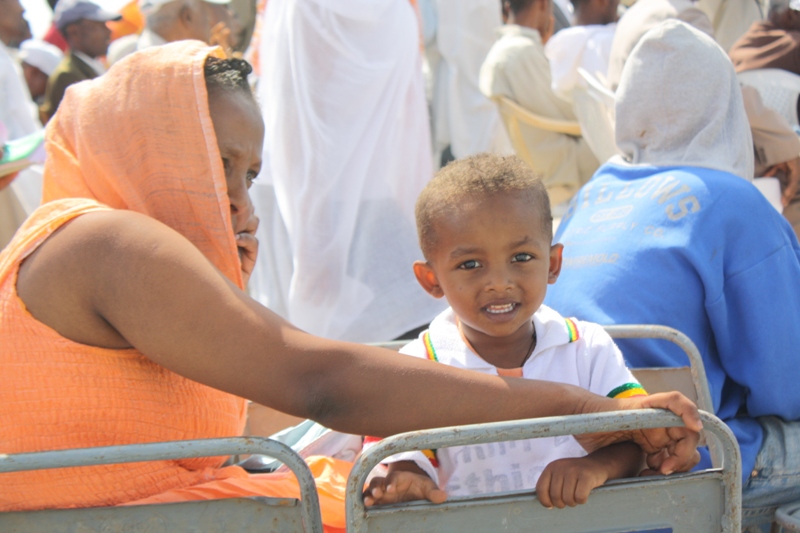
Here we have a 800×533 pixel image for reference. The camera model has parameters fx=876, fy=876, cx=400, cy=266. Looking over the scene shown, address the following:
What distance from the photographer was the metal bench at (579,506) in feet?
4.68

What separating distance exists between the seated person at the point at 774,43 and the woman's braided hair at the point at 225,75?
3888 mm

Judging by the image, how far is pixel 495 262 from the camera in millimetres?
1924

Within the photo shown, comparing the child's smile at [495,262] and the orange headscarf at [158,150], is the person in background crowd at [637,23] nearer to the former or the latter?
the child's smile at [495,262]

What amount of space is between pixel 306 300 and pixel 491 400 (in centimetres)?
315

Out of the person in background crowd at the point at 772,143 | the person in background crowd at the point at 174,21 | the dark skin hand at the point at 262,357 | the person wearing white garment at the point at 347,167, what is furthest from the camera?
the person in background crowd at the point at 174,21

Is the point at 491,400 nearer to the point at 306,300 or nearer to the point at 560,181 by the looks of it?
the point at 306,300

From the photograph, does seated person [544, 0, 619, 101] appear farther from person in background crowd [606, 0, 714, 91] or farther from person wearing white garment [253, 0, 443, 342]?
person wearing white garment [253, 0, 443, 342]

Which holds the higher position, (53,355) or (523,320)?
(53,355)

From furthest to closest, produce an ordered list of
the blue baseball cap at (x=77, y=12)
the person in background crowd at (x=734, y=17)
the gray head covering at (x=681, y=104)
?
the blue baseball cap at (x=77, y=12) < the person in background crowd at (x=734, y=17) < the gray head covering at (x=681, y=104)

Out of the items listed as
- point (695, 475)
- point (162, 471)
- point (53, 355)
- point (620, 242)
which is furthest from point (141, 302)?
point (620, 242)

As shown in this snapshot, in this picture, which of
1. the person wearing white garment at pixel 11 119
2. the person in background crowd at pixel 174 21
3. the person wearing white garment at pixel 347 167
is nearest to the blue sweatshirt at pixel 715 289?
the person wearing white garment at pixel 347 167

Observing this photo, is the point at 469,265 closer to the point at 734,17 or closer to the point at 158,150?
the point at 158,150

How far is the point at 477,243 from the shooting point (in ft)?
6.31

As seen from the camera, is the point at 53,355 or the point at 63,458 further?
the point at 53,355
